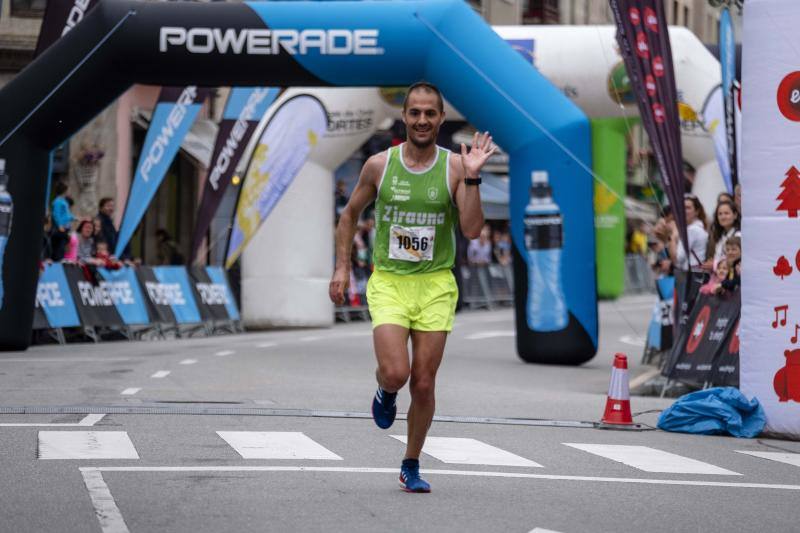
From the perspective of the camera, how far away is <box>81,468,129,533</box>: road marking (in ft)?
21.4

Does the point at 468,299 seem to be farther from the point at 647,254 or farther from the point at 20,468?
the point at 20,468

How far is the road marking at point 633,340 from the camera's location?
24.4 meters

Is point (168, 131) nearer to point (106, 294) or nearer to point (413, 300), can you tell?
point (106, 294)

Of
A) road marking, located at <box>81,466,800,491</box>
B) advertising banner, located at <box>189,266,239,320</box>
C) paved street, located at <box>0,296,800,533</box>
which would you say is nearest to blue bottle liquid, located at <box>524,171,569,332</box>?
paved street, located at <box>0,296,800,533</box>

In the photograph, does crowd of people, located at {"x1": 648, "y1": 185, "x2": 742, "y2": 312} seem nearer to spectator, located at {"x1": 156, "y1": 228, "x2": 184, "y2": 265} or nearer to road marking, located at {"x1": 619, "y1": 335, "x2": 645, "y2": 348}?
road marking, located at {"x1": 619, "y1": 335, "x2": 645, "y2": 348}

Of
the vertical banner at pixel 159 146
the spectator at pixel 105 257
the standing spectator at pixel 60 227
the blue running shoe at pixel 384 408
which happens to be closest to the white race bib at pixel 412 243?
the blue running shoe at pixel 384 408

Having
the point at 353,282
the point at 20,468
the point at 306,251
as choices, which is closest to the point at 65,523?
the point at 20,468

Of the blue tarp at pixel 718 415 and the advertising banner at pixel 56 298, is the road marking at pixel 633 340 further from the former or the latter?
the blue tarp at pixel 718 415

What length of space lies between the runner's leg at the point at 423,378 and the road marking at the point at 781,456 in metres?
2.80

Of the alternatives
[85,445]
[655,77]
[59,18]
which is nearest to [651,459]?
[85,445]

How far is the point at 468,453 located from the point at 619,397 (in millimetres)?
2353

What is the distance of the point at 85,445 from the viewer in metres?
9.43

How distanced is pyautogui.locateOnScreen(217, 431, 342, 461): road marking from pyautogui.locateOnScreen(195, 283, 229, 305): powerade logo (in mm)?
15456

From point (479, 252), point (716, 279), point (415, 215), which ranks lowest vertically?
point (716, 279)
